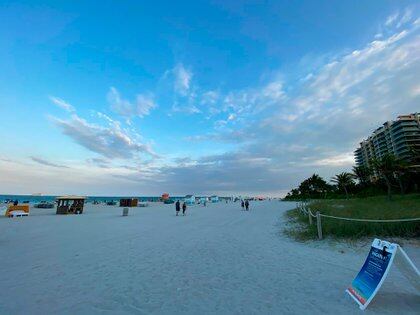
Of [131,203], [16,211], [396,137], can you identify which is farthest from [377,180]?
[16,211]

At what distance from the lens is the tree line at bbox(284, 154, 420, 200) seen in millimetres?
42344

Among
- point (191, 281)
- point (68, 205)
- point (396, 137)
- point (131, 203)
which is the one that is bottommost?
point (191, 281)

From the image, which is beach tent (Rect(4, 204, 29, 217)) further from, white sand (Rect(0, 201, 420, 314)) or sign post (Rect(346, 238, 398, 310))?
sign post (Rect(346, 238, 398, 310))

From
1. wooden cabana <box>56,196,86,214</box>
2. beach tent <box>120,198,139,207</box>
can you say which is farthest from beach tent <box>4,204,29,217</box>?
beach tent <box>120,198,139,207</box>

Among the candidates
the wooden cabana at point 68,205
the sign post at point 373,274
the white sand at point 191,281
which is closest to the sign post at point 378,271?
the sign post at point 373,274

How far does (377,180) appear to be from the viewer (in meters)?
62.2

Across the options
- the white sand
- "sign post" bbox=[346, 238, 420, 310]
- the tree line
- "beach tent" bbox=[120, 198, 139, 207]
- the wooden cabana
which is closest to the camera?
"sign post" bbox=[346, 238, 420, 310]

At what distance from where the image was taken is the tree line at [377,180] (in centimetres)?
4234

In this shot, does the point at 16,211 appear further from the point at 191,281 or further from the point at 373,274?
the point at 373,274

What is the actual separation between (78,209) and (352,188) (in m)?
66.8

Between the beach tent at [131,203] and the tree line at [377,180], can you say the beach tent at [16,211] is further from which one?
the tree line at [377,180]

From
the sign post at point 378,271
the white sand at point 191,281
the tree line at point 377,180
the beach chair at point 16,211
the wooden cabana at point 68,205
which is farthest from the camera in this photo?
the tree line at point 377,180

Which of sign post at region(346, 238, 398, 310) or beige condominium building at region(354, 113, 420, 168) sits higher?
beige condominium building at region(354, 113, 420, 168)

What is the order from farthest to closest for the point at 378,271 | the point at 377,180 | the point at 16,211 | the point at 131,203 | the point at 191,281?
the point at 377,180 < the point at 131,203 < the point at 16,211 < the point at 191,281 < the point at 378,271
